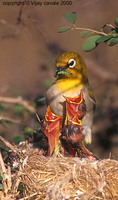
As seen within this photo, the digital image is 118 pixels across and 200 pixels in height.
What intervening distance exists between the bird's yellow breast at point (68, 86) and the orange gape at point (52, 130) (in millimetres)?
380

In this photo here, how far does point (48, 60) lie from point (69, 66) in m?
1.57

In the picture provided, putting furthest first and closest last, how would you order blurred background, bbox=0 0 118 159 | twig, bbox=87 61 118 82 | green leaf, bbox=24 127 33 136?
twig, bbox=87 61 118 82
blurred background, bbox=0 0 118 159
green leaf, bbox=24 127 33 136

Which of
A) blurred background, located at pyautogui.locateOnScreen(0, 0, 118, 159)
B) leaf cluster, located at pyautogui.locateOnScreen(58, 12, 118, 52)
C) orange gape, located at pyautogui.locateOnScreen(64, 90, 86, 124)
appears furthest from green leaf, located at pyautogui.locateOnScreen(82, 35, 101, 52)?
blurred background, located at pyautogui.locateOnScreen(0, 0, 118, 159)

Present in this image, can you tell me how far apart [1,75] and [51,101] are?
5833 millimetres

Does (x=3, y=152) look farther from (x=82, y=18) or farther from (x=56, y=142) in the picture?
(x=82, y=18)

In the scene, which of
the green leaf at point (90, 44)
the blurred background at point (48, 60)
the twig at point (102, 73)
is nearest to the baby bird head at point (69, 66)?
the blurred background at point (48, 60)

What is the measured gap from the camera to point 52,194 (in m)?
3.03

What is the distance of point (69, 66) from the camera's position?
4.07m

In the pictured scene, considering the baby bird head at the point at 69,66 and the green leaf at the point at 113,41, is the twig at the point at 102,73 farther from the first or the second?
the green leaf at the point at 113,41

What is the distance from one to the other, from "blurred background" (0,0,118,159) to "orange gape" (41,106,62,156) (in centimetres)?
22

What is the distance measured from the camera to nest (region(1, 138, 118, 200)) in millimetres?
3029

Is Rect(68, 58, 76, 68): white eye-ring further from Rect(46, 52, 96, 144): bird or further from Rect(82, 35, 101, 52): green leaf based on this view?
Rect(82, 35, 101, 52): green leaf

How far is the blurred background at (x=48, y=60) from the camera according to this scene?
16.0 feet

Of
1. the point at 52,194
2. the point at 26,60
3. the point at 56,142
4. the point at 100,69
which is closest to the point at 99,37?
the point at 56,142
